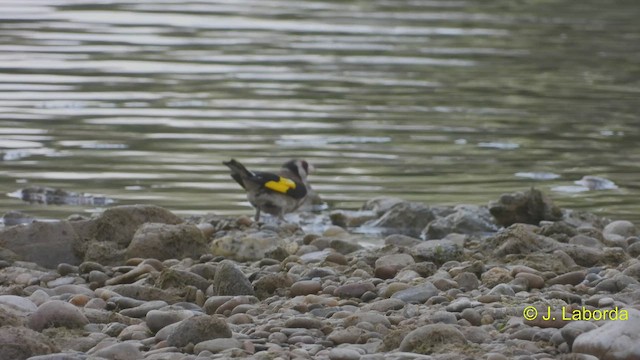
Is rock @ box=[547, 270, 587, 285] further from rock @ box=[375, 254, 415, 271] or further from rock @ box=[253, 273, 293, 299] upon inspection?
rock @ box=[253, 273, 293, 299]

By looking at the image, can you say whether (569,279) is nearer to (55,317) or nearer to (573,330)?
(573,330)

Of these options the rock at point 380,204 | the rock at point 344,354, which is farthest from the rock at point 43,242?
the rock at point 344,354

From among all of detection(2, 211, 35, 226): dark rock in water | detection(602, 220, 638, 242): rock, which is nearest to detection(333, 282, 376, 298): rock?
detection(602, 220, 638, 242): rock

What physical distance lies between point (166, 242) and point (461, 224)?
10.2ft

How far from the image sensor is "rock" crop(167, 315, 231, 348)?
20.7 ft

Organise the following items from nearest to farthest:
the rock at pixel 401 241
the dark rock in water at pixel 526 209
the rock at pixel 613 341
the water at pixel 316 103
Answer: the rock at pixel 613 341, the rock at pixel 401 241, the dark rock in water at pixel 526 209, the water at pixel 316 103

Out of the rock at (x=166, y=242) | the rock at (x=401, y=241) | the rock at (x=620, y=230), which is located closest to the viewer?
the rock at (x=166, y=242)

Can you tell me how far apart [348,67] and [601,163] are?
765 cm

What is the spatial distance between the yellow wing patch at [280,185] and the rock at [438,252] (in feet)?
9.14

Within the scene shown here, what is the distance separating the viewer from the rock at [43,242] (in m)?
9.30

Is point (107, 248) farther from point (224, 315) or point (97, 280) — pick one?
point (224, 315)

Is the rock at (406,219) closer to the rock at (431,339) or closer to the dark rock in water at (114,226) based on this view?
the dark rock in water at (114,226)

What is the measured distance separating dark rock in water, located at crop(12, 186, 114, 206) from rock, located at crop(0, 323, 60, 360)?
629cm

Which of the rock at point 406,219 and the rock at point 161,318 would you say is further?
the rock at point 406,219
